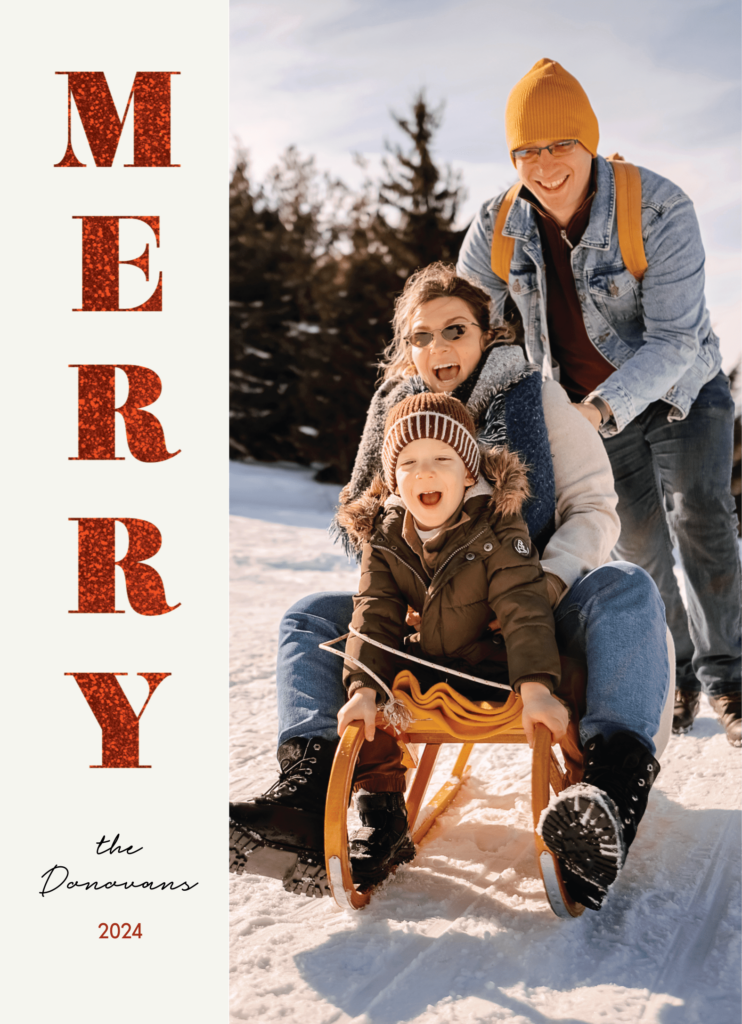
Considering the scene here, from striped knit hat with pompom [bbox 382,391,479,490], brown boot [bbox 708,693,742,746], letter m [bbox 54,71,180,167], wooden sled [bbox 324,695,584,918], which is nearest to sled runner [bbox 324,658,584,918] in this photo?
wooden sled [bbox 324,695,584,918]

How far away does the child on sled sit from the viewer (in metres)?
1.73

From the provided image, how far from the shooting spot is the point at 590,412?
2219 mm

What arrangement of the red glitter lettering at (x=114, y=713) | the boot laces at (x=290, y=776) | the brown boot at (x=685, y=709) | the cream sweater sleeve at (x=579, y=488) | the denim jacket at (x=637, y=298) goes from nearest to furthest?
the boot laces at (x=290, y=776) < the cream sweater sleeve at (x=579, y=488) < the red glitter lettering at (x=114, y=713) < the denim jacket at (x=637, y=298) < the brown boot at (x=685, y=709)

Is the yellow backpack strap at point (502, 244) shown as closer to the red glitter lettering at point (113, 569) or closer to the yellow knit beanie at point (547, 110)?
the yellow knit beanie at point (547, 110)

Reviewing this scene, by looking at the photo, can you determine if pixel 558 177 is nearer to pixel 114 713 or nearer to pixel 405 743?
pixel 405 743

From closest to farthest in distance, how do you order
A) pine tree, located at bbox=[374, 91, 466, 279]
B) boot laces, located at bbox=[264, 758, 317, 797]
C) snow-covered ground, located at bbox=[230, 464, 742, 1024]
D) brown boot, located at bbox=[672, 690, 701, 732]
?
1. snow-covered ground, located at bbox=[230, 464, 742, 1024]
2. boot laces, located at bbox=[264, 758, 317, 797]
3. brown boot, located at bbox=[672, 690, 701, 732]
4. pine tree, located at bbox=[374, 91, 466, 279]

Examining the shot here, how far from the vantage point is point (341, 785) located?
162 cm

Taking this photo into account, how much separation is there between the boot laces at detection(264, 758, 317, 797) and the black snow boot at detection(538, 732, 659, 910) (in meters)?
0.46

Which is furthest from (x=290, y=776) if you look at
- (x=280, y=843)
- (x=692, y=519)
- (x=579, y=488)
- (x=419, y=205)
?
(x=419, y=205)

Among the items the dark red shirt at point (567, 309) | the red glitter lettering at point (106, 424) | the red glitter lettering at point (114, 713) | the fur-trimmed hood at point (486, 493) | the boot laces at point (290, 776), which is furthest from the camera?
the dark red shirt at point (567, 309)

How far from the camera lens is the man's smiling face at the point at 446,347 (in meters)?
2.15

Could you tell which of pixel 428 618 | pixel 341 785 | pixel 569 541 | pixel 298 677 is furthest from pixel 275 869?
pixel 569 541

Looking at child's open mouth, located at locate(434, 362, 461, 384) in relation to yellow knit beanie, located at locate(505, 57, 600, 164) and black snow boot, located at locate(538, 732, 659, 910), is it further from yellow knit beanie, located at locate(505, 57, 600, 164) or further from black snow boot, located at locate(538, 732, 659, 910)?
black snow boot, located at locate(538, 732, 659, 910)

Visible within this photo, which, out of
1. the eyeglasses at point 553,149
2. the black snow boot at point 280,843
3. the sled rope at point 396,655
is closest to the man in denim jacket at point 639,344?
the eyeglasses at point 553,149
